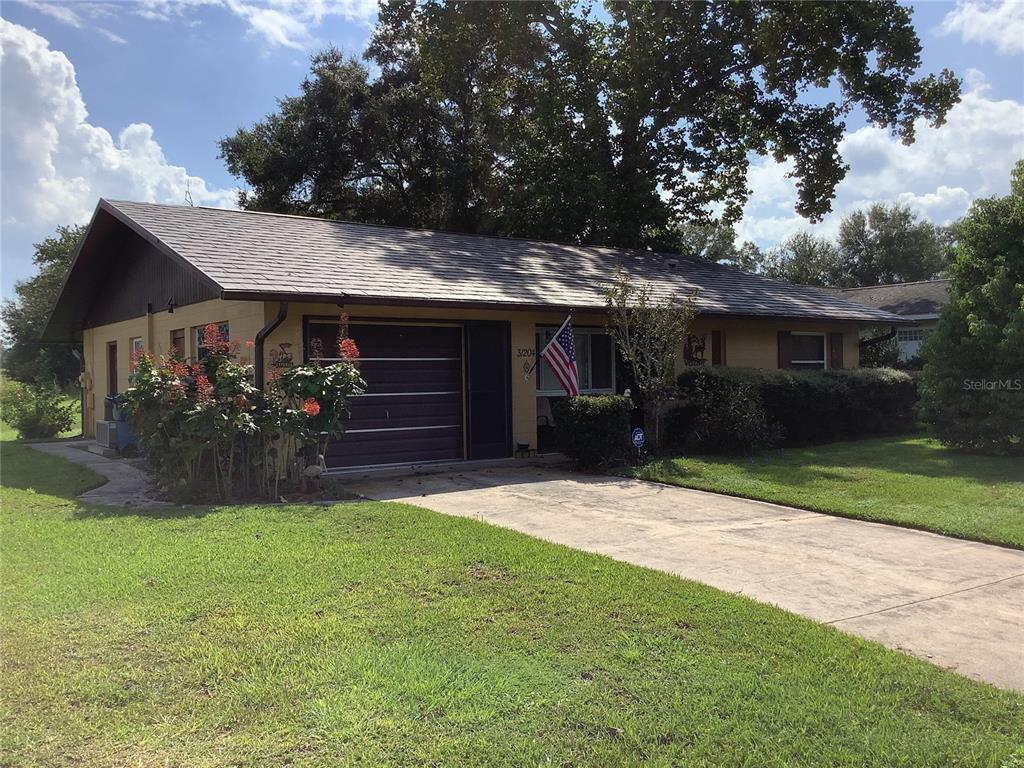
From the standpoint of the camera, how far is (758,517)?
7934 millimetres

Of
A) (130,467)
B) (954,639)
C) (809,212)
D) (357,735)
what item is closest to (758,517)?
(954,639)

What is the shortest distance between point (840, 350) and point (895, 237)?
3759 cm

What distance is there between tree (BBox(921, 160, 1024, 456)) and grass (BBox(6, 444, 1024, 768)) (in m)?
9.32

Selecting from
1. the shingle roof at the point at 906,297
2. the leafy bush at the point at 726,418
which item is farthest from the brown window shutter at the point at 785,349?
the shingle roof at the point at 906,297

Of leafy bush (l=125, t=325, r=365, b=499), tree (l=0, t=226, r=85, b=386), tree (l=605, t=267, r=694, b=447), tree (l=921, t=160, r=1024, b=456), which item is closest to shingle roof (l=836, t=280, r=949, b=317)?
tree (l=921, t=160, r=1024, b=456)

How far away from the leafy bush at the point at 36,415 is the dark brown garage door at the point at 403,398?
1268 cm

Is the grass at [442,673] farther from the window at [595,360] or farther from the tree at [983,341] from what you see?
the tree at [983,341]

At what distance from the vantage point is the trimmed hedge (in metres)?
12.7

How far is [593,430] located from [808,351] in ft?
28.8

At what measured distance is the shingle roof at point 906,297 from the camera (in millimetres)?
29244

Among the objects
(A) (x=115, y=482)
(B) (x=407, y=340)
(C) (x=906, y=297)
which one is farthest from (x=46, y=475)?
(C) (x=906, y=297)

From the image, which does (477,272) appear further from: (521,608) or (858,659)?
(858,659)

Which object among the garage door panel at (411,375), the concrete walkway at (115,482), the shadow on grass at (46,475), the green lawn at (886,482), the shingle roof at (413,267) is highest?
the shingle roof at (413,267)

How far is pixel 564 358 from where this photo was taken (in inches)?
461
